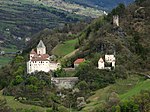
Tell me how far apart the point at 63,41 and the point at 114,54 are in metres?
27.5

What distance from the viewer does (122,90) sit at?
3167 inches

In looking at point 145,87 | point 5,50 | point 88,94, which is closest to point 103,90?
point 88,94

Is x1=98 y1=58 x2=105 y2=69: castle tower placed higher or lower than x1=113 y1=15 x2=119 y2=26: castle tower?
lower

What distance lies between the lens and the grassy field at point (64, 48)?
10661cm

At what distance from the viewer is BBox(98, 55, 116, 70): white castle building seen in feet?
284

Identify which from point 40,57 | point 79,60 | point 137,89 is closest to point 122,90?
point 137,89

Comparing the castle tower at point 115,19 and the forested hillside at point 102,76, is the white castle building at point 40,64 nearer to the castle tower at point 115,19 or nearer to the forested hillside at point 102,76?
the forested hillside at point 102,76

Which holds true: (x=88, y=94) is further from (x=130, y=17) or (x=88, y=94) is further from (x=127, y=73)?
(x=130, y=17)

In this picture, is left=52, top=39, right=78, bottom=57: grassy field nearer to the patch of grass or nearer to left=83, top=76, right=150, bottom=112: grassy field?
left=83, top=76, right=150, bottom=112: grassy field

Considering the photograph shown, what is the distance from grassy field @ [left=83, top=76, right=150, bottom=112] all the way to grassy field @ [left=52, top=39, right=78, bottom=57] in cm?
2442

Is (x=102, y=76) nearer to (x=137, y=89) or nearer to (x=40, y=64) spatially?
(x=137, y=89)

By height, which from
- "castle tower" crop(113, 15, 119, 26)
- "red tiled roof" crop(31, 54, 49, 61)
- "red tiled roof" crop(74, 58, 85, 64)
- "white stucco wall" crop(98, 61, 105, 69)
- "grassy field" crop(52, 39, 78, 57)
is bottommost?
"white stucco wall" crop(98, 61, 105, 69)

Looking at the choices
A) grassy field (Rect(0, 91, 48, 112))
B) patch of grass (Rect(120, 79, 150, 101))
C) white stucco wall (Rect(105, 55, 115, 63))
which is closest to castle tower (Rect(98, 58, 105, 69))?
white stucco wall (Rect(105, 55, 115, 63))

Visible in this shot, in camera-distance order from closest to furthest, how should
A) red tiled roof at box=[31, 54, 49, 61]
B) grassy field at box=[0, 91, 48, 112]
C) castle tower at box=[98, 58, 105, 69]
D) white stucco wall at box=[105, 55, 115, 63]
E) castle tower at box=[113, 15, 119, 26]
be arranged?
grassy field at box=[0, 91, 48, 112] → castle tower at box=[98, 58, 105, 69] → red tiled roof at box=[31, 54, 49, 61] → white stucco wall at box=[105, 55, 115, 63] → castle tower at box=[113, 15, 119, 26]
